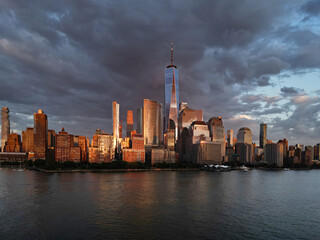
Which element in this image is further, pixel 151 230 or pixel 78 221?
pixel 78 221

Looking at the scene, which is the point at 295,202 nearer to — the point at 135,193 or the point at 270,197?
the point at 270,197

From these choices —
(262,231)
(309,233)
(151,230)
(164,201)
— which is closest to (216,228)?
(262,231)

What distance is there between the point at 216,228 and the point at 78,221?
97.4 feet

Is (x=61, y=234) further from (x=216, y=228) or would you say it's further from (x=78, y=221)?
(x=216, y=228)

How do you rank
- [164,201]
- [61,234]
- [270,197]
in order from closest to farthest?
[61,234]
[164,201]
[270,197]

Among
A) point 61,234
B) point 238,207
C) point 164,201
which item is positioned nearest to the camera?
point 61,234

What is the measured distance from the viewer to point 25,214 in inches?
2352

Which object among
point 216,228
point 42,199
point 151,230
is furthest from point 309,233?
point 42,199

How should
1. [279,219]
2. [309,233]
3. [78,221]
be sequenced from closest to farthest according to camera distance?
1. [309,233]
2. [78,221]
3. [279,219]

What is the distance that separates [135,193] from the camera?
295 ft

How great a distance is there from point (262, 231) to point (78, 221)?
3879cm

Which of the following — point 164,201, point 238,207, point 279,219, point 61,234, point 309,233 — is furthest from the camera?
point 164,201

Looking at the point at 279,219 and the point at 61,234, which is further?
the point at 279,219

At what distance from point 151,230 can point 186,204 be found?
2553cm
